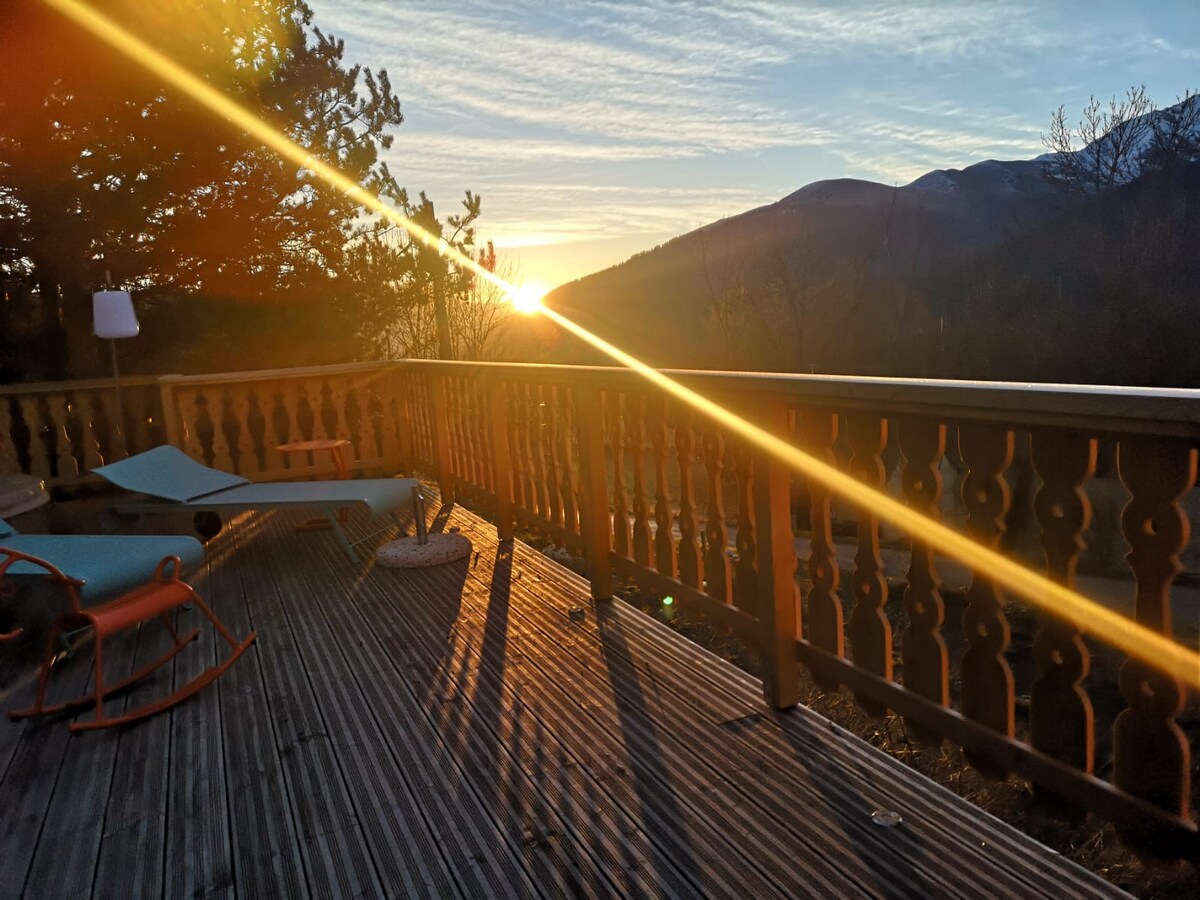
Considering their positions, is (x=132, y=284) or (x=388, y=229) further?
(x=388, y=229)

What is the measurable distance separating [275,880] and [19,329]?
383 inches

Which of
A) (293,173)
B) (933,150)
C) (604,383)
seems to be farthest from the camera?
(933,150)

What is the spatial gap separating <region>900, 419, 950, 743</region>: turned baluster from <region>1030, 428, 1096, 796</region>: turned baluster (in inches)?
9.3

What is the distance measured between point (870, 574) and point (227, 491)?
3.78 meters

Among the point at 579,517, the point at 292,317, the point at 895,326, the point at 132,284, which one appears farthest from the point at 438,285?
the point at 895,326

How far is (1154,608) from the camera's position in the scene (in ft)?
4.65

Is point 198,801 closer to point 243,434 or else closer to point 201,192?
point 243,434

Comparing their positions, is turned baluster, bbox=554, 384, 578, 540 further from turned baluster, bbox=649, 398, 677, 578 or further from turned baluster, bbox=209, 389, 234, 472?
turned baluster, bbox=209, 389, 234, 472

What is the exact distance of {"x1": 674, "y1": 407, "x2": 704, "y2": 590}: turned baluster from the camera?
9.09 feet

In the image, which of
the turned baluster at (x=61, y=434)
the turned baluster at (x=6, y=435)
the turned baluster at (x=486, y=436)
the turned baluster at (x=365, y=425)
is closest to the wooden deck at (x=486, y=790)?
the turned baluster at (x=486, y=436)

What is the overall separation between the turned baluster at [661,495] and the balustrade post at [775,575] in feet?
2.02

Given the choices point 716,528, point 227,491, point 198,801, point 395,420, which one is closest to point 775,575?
point 716,528

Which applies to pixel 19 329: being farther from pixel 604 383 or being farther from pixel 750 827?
pixel 750 827

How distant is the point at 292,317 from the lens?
10211 millimetres
